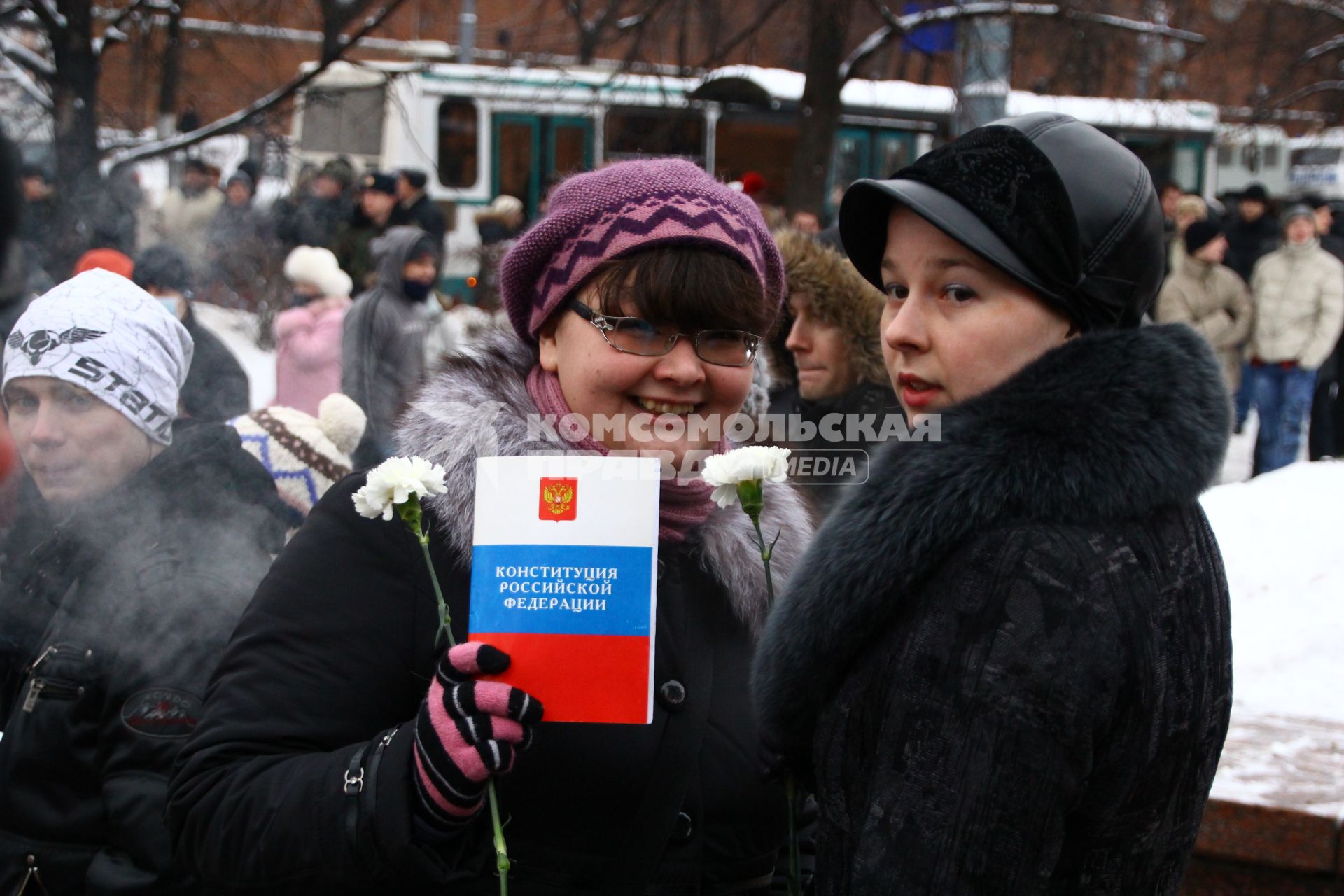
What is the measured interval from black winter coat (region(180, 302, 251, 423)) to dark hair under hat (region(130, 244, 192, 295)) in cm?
21

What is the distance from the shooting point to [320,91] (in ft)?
20.0

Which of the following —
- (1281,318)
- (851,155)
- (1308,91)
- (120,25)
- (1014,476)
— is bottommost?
(1281,318)

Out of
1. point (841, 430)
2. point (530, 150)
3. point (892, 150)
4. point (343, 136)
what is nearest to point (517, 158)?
point (530, 150)

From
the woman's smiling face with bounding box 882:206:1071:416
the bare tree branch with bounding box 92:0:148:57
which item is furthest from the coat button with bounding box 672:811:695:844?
the bare tree branch with bounding box 92:0:148:57

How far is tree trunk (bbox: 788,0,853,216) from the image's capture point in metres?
9.75

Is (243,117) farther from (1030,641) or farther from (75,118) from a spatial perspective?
(1030,641)

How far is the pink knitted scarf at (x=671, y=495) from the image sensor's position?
6.76 feet

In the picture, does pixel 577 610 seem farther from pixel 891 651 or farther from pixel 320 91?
pixel 320 91

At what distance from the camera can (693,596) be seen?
205 cm

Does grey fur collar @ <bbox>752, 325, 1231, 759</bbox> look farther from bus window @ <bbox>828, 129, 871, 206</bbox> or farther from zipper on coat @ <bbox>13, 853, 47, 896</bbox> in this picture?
bus window @ <bbox>828, 129, 871, 206</bbox>

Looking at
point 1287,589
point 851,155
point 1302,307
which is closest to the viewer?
point 1287,589

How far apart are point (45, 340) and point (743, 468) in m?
1.52

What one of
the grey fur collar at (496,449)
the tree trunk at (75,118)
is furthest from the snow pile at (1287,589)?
the tree trunk at (75,118)

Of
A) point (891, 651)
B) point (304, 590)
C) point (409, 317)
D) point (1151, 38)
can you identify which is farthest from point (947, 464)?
point (1151, 38)
